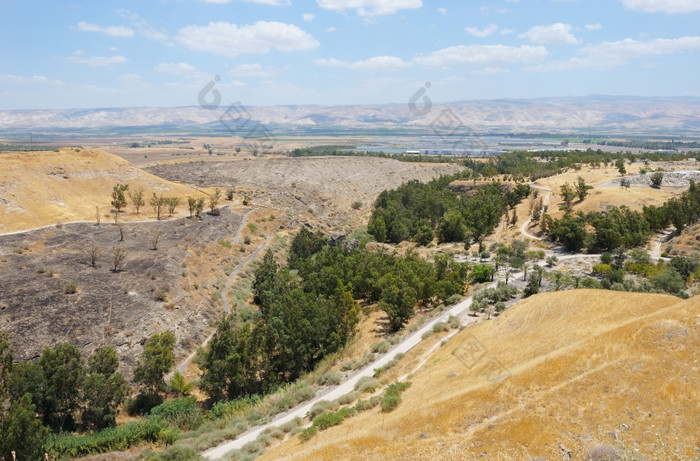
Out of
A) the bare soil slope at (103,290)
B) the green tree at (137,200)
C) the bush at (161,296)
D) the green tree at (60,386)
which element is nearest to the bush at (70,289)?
the bare soil slope at (103,290)

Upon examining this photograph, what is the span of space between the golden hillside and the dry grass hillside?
46705mm

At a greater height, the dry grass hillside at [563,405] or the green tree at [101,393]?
the dry grass hillside at [563,405]

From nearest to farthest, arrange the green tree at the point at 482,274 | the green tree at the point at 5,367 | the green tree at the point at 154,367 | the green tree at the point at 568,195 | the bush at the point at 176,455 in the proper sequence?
the bush at the point at 176,455 < the green tree at the point at 5,367 < the green tree at the point at 154,367 < the green tree at the point at 482,274 < the green tree at the point at 568,195

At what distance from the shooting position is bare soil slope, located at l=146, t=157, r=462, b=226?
8594 cm

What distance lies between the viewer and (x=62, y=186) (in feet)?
198

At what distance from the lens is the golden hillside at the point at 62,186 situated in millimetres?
49122

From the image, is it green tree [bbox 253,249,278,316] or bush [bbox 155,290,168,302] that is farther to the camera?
green tree [bbox 253,249,278,316]

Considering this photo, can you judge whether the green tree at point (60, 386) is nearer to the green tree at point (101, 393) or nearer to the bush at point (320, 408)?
the green tree at point (101, 393)

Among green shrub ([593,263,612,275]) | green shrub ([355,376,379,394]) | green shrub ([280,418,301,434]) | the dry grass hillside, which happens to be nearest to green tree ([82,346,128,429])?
green shrub ([280,418,301,434])

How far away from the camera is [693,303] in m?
17.8

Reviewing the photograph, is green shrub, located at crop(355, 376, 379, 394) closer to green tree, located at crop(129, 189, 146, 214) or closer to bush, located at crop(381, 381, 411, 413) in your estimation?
bush, located at crop(381, 381, 411, 413)

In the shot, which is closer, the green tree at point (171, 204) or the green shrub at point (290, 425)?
the green shrub at point (290, 425)

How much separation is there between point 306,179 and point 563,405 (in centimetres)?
9130

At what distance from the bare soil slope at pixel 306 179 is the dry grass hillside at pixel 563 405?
207 feet
